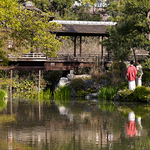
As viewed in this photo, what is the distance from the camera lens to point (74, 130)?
823 cm

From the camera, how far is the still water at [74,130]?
6535 mm

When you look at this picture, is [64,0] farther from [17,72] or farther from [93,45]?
[17,72]

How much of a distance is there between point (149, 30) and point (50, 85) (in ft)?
37.0

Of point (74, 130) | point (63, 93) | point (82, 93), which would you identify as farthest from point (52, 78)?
point (74, 130)

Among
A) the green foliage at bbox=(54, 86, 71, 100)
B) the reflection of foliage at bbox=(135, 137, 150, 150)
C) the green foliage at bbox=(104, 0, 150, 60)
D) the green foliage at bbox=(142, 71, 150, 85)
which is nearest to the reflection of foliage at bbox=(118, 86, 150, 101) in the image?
the green foliage at bbox=(142, 71, 150, 85)

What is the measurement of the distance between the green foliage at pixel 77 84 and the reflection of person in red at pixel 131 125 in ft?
28.2

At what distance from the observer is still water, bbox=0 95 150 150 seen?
654 cm

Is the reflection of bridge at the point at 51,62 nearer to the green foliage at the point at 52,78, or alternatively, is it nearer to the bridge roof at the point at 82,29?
the green foliage at the point at 52,78

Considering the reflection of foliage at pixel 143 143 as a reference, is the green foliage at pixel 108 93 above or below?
above

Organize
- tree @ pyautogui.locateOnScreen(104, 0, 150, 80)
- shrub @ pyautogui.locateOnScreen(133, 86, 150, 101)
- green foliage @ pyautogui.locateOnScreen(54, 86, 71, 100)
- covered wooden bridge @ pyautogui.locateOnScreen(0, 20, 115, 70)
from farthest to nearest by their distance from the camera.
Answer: covered wooden bridge @ pyautogui.locateOnScreen(0, 20, 115, 70) < green foliage @ pyautogui.locateOnScreen(54, 86, 71, 100) < tree @ pyautogui.locateOnScreen(104, 0, 150, 80) < shrub @ pyautogui.locateOnScreen(133, 86, 150, 101)

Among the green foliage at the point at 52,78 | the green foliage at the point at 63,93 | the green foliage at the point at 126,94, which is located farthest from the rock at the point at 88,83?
the green foliage at the point at 52,78

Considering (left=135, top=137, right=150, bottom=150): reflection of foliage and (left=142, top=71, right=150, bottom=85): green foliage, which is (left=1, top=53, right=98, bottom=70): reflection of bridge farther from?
(left=135, top=137, right=150, bottom=150): reflection of foliage

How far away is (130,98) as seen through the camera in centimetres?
1562

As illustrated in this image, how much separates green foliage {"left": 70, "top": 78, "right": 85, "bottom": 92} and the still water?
8.03m
